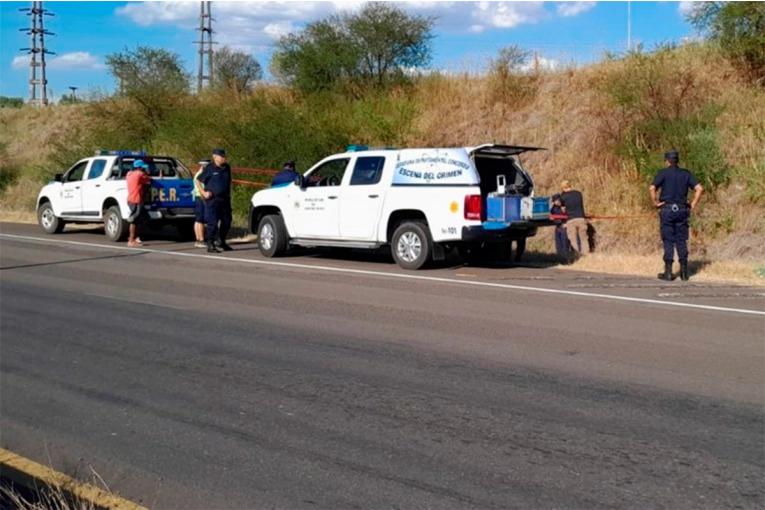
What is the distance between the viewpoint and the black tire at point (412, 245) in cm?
1473

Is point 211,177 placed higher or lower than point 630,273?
higher

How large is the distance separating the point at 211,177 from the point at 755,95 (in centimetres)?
1291

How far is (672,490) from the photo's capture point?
508cm

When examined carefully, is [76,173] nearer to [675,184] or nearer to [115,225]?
[115,225]

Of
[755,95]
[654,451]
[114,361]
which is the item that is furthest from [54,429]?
[755,95]

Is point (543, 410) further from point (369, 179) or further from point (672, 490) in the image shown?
point (369, 179)

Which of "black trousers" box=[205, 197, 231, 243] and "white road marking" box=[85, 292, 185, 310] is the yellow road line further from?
"black trousers" box=[205, 197, 231, 243]

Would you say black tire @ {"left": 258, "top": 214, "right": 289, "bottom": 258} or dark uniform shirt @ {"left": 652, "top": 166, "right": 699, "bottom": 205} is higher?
dark uniform shirt @ {"left": 652, "top": 166, "right": 699, "bottom": 205}

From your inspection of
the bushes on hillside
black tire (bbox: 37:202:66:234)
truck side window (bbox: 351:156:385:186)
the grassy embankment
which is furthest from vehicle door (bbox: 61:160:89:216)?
the bushes on hillside

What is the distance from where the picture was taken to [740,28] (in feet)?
72.3

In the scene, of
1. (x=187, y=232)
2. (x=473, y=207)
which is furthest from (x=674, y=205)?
(x=187, y=232)

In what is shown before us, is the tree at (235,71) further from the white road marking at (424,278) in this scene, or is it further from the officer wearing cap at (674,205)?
the officer wearing cap at (674,205)

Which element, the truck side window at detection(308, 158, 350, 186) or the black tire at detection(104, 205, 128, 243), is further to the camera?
the black tire at detection(104, 205, 128, 243)

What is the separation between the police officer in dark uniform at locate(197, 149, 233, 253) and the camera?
17797mm
